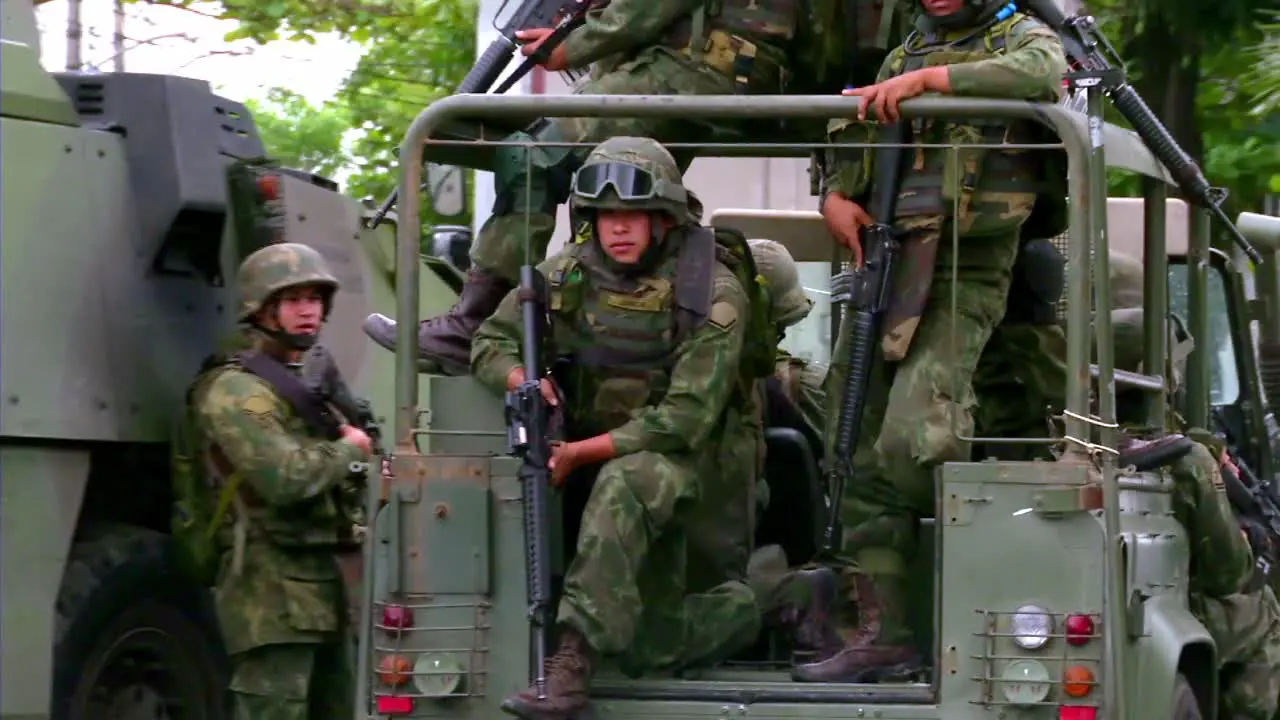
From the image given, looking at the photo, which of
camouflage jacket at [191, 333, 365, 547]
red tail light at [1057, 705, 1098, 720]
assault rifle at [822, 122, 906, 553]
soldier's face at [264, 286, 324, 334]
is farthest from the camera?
soldier's face at [264, 286, 324, 334]

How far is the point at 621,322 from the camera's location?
6.29 m

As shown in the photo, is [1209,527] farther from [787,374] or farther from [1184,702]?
[787,374]

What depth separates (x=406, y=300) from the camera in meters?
6.09

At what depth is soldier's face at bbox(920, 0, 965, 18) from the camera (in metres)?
6.45

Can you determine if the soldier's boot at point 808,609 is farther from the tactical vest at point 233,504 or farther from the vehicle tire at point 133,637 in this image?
the vehicle tire at point 133,637

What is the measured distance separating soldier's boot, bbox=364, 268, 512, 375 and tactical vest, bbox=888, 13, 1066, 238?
1347 millimetres

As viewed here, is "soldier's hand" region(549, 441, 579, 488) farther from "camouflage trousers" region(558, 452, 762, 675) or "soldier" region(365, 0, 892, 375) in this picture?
"soldier" region(365, 0, 892, 375)

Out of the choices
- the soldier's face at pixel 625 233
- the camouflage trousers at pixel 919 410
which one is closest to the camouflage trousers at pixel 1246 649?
the camouflage trousers at pixel 919 410

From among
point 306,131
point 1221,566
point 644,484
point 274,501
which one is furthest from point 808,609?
point 306,131

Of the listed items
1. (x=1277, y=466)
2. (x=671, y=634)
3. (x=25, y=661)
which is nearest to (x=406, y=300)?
(x=671, y=634)

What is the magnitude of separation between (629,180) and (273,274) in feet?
5.18

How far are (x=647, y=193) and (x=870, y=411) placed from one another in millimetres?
987

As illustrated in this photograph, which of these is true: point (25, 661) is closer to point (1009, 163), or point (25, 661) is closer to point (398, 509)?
point (398, 509)

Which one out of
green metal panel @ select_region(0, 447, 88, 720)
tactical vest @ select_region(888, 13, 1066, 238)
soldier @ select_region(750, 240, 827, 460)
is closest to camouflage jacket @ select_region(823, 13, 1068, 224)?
tactical vest @ select_region(888, 13, 1066, 238)
